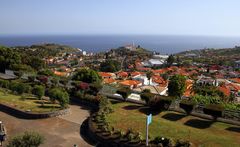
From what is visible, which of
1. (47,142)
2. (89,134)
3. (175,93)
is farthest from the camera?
(175,93)

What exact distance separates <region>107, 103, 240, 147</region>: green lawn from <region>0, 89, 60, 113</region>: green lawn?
428 centimetres

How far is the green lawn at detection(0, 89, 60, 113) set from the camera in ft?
58.4

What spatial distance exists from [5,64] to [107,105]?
21871 mm

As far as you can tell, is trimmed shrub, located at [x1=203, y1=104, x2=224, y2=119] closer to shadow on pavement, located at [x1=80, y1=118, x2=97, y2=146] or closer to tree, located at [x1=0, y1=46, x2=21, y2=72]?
shadow on pavement, located at [x1=80, y1=118, x2=97, y2=146]

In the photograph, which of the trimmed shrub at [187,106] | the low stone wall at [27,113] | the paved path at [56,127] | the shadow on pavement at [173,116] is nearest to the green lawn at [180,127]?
the shadow on pavement at [173,116]

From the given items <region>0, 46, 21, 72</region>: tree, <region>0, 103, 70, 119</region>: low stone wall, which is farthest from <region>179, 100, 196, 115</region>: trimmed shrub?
<region>0, 46, 21, 72</region>: tree

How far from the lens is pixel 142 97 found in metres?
19.3

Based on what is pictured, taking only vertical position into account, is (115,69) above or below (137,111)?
below

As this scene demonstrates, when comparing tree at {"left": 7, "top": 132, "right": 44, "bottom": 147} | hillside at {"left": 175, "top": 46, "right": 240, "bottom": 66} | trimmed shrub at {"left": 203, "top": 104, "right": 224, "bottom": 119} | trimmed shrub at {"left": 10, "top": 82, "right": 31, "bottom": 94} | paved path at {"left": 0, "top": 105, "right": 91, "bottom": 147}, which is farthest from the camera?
hillside at {"left": 175, "top": 46, "right": 240, "bottom": 66}

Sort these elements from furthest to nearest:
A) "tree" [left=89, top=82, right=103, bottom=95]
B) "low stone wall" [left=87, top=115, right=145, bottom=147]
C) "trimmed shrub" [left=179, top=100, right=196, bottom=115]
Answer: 1. "tree" [left=89, top=82, right=103, bottom=95]
2. "trimmed shrub" [left=179, top=100, right=196, bottom=115]
3. "low stone wall" [left=87, top=115, right=145, bottom=147]

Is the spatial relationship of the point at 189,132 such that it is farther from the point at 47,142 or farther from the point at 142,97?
the point at 47,142

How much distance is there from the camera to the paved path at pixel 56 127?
13441 millimetres

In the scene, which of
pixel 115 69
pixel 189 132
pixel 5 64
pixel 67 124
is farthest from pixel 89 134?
pixel 115 69

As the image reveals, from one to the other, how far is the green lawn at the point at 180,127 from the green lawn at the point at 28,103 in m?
4.28
